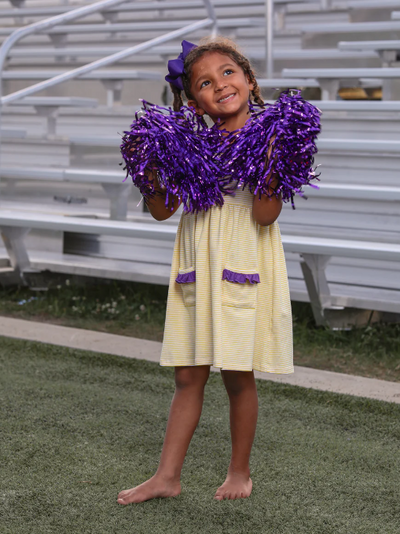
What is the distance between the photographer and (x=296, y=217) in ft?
12.3

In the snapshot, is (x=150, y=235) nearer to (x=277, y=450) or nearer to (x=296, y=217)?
(x=296, y=217)

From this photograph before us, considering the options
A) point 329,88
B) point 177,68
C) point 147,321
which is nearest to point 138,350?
point 147,321

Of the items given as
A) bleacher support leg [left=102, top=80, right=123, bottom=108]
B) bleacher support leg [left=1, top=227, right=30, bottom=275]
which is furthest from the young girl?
bleacher support leg [left=102, top=80, right=123, bottom=108]

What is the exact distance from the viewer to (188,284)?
5.47 feet

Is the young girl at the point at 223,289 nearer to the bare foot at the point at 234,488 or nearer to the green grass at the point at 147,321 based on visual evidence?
the bare foot at the point at 234,488

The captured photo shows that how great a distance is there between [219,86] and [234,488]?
2.79ft

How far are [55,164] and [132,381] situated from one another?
239 centimetres

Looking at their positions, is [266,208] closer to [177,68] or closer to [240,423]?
[177,68]

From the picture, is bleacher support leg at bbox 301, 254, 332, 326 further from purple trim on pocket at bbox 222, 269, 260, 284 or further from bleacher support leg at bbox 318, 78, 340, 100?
bleacher support leg at bbox 318, 78, 340, 100

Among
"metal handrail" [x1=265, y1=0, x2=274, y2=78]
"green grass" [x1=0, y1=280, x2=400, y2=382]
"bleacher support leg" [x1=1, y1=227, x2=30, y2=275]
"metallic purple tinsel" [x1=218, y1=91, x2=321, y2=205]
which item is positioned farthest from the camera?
"metal handrail" [x1=265, y1=0, x2=274, y2=78]

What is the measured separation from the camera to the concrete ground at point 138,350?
248cm

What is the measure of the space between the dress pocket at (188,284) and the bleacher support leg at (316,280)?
148cm

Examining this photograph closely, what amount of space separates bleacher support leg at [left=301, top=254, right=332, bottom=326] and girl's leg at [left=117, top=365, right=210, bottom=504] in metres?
1.48

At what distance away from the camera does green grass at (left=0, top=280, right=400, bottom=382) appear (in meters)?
2.91
